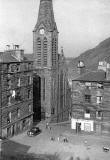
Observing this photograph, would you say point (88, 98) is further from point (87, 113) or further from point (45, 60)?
point (45, 60)

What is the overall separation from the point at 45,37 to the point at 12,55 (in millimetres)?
15384

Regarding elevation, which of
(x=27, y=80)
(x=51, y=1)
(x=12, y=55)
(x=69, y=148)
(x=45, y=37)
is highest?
(x=51, y=1)

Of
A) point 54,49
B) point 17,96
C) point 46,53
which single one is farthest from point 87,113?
point 54,49

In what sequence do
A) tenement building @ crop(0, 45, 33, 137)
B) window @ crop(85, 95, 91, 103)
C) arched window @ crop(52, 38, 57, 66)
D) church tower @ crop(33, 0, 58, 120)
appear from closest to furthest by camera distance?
tenement building @ crop(0, 45, 33, 137) < window @ crop(85, 95, 91, 103) < church tower @ crop(33, 0, 58, 120) < arched window @ crop(52, 38, 57, 66)

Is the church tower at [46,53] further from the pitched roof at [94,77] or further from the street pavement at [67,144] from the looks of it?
the pitched roof at [94,77]

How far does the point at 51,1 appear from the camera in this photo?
69.2 meters

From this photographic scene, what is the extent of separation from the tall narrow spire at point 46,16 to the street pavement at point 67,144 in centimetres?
2577

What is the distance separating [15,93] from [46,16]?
25.1 metres

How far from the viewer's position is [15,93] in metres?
50.8

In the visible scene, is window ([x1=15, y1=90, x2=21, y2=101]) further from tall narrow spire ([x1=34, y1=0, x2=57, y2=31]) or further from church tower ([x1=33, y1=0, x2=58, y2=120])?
tall narrow spire ([x1=34, y1=0, x2=57, y2=31])

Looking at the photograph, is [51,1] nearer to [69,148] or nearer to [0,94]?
[0,94]

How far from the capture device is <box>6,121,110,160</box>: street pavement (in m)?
42.1

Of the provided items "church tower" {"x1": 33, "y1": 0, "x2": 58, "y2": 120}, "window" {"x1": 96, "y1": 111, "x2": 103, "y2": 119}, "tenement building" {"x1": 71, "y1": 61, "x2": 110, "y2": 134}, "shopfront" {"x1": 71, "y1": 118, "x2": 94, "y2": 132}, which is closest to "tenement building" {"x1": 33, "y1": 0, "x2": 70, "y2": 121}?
"church tower" {"x1": 33, "y1": 0, "x2": 58, "y2": 120}

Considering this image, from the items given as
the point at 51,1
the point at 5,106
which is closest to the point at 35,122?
the point at 5,106
